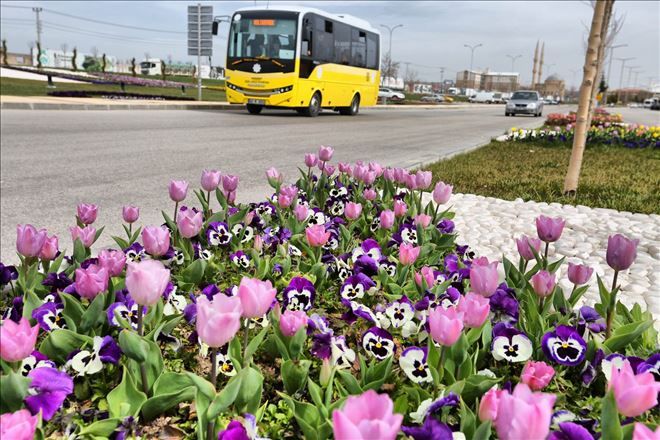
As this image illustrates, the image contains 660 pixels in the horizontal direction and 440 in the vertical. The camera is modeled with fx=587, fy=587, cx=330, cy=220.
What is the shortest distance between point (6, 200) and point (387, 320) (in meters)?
4.73

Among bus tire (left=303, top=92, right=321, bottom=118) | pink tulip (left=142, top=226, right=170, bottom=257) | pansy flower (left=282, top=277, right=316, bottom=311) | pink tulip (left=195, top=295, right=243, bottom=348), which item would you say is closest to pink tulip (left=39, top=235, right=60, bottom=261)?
pink tulip (left=142, top=226, right=170, bottom=257)

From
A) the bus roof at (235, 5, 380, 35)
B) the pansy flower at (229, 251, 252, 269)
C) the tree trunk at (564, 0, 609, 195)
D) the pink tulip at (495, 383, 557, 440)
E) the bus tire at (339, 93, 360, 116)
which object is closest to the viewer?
the pink tulip at (495, 383, 557, 440)

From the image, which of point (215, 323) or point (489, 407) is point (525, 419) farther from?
point (215, 323)

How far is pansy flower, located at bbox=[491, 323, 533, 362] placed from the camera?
202cm

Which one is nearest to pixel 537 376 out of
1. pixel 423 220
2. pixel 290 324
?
pixel 290 324

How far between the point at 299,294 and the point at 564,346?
1.01 metres

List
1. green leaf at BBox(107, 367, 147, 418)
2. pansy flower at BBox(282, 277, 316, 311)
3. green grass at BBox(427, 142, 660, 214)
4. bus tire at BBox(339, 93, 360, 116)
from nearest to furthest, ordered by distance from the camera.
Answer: green leaf at BBox(107, 367, 147, 418), pansy flower at BBox(282, 277, 316, 311), green grass at BBox(427, 142, 660, 214), bus tire at BBox(339, 93, 360, 116)

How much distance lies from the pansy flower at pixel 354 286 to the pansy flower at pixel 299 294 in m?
0.22

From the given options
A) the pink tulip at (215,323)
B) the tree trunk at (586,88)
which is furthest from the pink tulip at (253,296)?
the tree trunk at (586,88)

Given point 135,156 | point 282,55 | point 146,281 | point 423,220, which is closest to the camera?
point 146,281

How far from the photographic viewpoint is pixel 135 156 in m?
9.17

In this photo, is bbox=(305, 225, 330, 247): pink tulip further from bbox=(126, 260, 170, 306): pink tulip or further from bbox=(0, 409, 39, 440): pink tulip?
bbox=(0, 409, 39, 440): pink tulip

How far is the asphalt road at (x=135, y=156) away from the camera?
5.53m

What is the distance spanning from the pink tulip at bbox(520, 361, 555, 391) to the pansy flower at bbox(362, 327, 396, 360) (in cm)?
47
